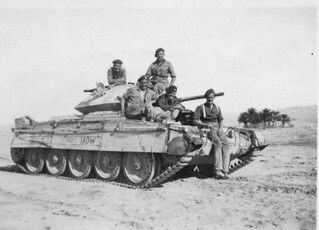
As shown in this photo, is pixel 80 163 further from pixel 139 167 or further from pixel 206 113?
pixel 206 113

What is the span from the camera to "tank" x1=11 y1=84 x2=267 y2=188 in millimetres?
7875

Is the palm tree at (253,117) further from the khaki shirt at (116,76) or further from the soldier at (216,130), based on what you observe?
the soldier at (216,130)

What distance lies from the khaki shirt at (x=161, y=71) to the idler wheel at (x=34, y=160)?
3811mm

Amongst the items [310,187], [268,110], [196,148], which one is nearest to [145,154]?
[196,148]

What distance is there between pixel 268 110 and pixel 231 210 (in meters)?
37.4

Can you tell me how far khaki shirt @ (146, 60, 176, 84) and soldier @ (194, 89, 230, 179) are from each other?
227 centimetres

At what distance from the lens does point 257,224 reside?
5375 millimetres

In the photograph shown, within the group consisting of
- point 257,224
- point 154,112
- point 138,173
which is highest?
point 154,112

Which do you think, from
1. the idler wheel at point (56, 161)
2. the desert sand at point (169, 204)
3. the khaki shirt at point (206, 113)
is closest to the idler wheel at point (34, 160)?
the idler wheel at point (56, 161)

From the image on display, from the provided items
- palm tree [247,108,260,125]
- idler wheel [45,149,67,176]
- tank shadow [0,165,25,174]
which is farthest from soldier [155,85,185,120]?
palm tree [247,108,260,125]

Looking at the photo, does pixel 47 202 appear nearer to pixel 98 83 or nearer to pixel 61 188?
pixel 61 188

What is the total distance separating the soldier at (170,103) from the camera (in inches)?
375

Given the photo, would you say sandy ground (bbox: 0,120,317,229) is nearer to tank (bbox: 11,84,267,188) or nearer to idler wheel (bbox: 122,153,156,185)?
idler wheel (bbox: 122,153,156,185)

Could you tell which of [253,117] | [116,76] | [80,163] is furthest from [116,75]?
[253,117]
